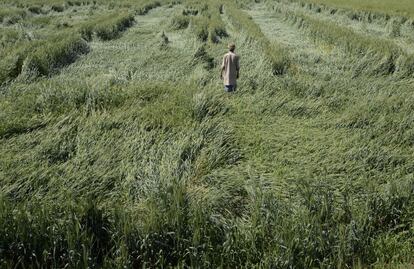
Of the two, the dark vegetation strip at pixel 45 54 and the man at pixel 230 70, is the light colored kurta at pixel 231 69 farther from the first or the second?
the dark vegetation strip at pixel 45 54

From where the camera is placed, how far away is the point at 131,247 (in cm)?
400

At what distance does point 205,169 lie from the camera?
554cm

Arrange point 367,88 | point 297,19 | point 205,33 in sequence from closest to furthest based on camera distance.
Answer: point 367,88
point 205,33
point 297,19

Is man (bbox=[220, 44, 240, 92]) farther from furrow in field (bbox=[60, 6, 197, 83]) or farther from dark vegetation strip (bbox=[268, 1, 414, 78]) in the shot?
dark vegetation strip (bbox=[268, 1, 414, 78])

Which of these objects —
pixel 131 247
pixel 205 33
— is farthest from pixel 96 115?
pixel 205 33

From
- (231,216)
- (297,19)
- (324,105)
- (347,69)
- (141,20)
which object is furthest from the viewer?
(141,20)

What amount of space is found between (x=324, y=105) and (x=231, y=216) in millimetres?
4447

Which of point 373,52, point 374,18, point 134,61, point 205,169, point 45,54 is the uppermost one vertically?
point 373,52

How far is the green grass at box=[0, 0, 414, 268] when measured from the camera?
396cm

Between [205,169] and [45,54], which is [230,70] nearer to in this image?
[205,169]

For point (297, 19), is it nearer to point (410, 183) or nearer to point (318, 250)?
point (410, 183)

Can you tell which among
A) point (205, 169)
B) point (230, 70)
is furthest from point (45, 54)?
point (205, 169)

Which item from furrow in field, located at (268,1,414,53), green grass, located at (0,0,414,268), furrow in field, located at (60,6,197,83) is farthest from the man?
furrow in field, located at (268,1,414,53)

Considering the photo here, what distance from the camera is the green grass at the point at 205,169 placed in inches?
156
